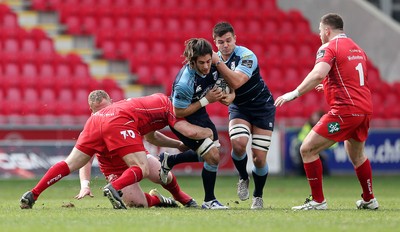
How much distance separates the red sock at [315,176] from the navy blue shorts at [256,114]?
3.39 ft

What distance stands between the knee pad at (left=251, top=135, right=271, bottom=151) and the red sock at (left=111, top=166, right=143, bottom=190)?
1.70 m

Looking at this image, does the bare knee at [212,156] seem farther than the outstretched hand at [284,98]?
Yes

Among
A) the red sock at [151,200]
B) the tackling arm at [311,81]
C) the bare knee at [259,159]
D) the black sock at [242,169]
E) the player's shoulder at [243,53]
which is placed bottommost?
the red sock at [151,200]

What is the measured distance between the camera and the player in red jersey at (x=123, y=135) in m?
10.6

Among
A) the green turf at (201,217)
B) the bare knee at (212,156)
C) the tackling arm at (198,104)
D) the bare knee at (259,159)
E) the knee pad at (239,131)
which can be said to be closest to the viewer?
the green turf at (201,217)

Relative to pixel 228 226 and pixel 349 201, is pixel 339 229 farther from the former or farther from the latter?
pixel 349 201

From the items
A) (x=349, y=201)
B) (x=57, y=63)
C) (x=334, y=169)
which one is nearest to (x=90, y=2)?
(x=57, y=63)

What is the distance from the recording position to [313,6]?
25.5m

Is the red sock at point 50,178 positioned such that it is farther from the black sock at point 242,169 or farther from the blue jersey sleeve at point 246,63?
the blue jersey sleeve at point 246,63

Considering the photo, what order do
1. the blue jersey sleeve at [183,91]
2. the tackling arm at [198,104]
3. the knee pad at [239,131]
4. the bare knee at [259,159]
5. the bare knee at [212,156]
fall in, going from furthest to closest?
1. the bare knee at [259,159]
2. the knee pad at [239,131]
3. the bare knee at [212,156]
4. the tackling arm at [198,104]
5. the blue jersey sleeve at [183,91]

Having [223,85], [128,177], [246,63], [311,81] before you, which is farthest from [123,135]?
[311,81]

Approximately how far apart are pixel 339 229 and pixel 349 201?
4832 mm

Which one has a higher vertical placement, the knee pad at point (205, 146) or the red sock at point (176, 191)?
the knee pad at point (205, 146)

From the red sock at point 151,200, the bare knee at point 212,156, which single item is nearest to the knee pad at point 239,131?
the bare knee at point 212,156
